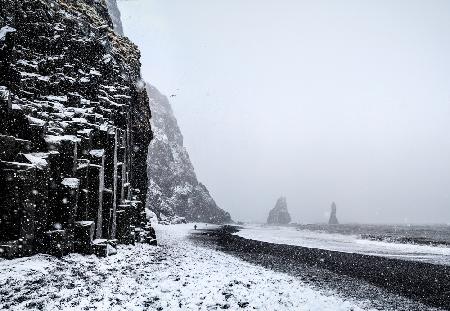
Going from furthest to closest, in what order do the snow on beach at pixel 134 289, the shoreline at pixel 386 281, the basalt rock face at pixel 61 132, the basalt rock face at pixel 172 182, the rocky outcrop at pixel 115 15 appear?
the basalt rock face at pixel 172 182
the rocky outcrop at pixel 115 15
the shoreline at pixel 386 281
the basalt rock face at pixel 61 132
the snow on beach at pixel 134 289

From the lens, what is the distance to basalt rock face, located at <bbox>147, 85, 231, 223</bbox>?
13885cm

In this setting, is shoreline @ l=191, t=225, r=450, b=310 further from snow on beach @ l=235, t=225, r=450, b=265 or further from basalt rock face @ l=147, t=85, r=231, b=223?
basalt rock face @ l=147, t=85, r=231, b=223

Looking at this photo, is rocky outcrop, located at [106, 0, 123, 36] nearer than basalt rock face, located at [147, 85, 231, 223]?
Yes

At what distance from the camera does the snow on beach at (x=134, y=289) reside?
1020 centimetres

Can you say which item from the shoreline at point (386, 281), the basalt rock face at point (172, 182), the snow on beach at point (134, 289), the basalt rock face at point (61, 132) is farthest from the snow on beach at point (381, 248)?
the basalt rock face at point (172, 182)

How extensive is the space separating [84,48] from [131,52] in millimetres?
9445

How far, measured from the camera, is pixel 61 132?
17219mm

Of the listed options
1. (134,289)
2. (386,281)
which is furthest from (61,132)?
(386,281)

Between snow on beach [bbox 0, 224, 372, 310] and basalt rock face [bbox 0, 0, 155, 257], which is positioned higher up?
basalt rock face [bbox 0, 0, 155, 257]

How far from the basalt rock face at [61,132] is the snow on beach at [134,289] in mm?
1416

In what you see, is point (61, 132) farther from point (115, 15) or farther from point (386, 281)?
point (115, 15)

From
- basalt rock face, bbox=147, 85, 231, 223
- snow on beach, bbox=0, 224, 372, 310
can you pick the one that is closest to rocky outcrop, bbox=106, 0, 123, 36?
basalt rock face, bbox=147, 85, 231, 223

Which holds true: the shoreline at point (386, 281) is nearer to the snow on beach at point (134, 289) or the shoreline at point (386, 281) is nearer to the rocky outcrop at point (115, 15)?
the snow on beach at point (134, 289)

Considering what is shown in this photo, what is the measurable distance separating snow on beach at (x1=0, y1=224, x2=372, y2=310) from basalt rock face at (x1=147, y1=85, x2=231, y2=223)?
112 meters
